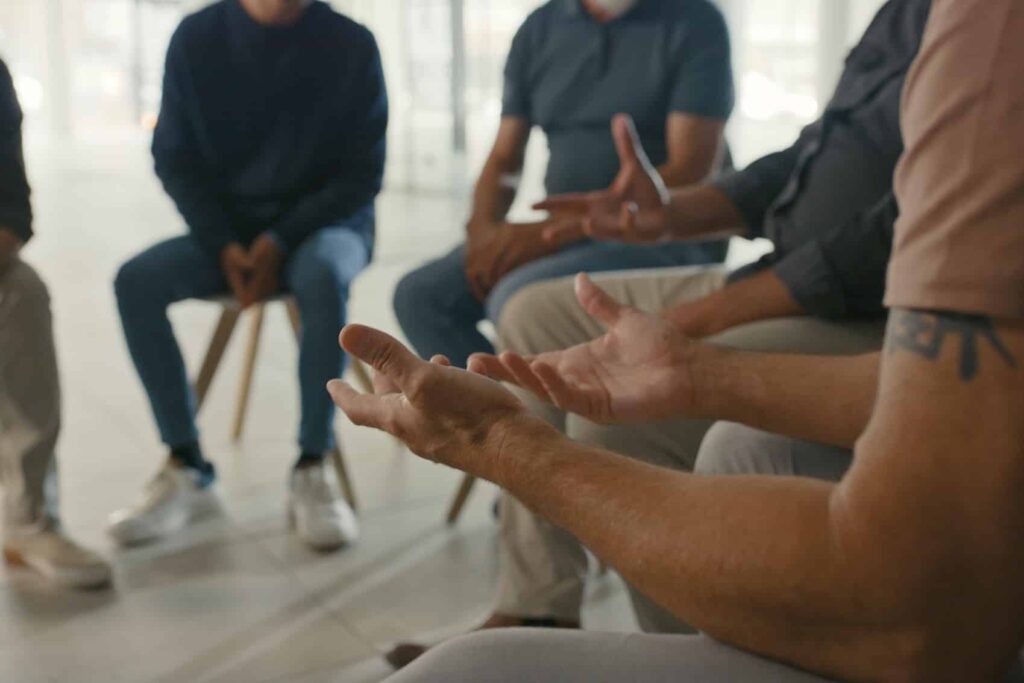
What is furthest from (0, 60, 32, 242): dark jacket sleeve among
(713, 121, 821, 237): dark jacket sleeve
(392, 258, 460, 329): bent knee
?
(713, 121, 821, 237): dark jacket sleeve

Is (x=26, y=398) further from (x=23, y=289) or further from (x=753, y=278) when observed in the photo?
(x=753, y=278)

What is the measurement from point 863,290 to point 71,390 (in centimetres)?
231

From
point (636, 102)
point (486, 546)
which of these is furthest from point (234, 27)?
point (486, 546)

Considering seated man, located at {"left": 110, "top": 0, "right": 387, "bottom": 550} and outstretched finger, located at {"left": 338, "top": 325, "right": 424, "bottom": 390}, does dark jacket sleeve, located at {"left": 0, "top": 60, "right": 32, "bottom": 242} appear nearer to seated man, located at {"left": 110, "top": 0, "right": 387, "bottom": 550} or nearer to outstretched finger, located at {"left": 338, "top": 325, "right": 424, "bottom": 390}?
seated man, located at {"left": 110, "top": 0, "right": 387, "bottom": 550}

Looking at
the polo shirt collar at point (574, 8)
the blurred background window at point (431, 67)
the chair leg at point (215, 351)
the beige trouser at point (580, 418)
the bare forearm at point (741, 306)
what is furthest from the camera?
the blurred background window at point (431, 67)

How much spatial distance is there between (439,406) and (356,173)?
1563 millimetres

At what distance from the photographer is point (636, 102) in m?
2.13

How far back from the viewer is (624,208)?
A: 5.45 ft

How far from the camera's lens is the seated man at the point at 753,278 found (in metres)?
1.40

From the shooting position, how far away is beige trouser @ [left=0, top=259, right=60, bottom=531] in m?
1.86

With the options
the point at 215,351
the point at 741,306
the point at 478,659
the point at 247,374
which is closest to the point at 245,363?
the point at 247,374

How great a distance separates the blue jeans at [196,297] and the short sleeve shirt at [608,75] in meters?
0.46

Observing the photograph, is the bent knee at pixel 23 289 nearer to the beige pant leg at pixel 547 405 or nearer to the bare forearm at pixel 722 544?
the beige pant leg at pixel 547 405

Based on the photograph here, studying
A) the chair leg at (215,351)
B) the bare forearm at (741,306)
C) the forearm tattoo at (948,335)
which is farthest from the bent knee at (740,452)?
the chair leg at (215,351)
